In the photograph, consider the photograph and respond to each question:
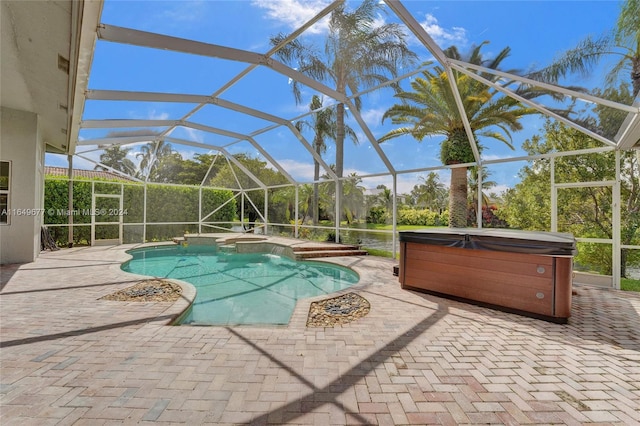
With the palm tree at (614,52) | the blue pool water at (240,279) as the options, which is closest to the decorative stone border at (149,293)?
the blue pool water at (240,279)

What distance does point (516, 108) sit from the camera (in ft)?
26.9

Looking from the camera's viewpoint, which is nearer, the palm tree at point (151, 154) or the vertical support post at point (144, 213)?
the palm tree at point (151, 154)

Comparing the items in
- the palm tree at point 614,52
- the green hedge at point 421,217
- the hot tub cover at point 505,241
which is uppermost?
the palm tree at point 614,52

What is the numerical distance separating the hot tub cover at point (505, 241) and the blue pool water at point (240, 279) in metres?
2.37

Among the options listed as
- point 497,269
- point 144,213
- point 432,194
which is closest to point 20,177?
point 144,213

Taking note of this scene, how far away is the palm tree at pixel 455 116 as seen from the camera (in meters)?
8.29

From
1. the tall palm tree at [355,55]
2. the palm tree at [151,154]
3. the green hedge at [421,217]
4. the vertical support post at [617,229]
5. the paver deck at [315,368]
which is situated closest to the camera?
the paver deck at [315,368]

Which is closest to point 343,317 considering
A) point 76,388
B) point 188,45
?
point 76,388

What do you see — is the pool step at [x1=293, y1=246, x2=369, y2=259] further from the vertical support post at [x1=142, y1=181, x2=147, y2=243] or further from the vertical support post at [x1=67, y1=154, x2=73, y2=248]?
the vertical support post at [x1=67, y1=154, x2=73, y2=248]

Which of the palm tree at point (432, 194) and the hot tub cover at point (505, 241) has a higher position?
the palm tree at point (432, 194)

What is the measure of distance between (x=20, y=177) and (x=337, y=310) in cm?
786

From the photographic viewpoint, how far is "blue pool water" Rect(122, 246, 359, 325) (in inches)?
182

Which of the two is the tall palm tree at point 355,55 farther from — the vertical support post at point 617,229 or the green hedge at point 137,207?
the green hedge at point 137,207

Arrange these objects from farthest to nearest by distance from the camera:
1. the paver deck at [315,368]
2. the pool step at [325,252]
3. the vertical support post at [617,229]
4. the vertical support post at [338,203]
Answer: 1. the vertical support post at [338,203]
2. the pool step at [325,252]
3. the vertical support post at [617,229]
4. the paver deck at [315,368]
